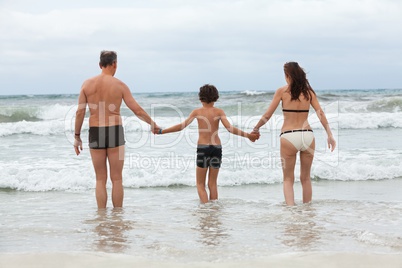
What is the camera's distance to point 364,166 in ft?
32.2

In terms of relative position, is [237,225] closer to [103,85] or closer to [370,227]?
[370,227]

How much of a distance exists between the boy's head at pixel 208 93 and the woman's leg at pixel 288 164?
102 cm

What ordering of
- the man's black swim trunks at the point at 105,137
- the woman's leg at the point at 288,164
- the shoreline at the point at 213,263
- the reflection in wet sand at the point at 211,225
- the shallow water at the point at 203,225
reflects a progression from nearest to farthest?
1. the shoreline at the point at 213,263
2. the shallow water at the point at 203,225
3. the reflection in wet sand at the point at 211,225
4. the man's black swim trunks at the point at 105,137
5. the woman's leg at the point at 288,164

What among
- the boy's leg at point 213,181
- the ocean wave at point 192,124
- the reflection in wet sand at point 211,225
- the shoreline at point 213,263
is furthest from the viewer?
the ocean wave at point 192,124

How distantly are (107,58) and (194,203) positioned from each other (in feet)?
7.75

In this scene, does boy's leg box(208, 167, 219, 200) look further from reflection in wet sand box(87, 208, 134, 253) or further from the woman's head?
the woman's head

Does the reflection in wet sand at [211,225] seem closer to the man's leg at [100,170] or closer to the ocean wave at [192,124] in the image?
the man's leg at [100,170]

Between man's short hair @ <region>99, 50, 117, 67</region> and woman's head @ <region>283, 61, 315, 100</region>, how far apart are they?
1.95m

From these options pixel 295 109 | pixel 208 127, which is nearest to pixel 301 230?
pixel 295 109

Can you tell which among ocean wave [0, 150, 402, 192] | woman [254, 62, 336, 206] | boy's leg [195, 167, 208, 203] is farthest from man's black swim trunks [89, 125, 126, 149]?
ocean wave [0, 150, 402, 192]

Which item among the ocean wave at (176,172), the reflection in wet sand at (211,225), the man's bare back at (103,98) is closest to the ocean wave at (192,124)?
the ocean wave at (176,172)

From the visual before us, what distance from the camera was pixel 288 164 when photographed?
6.20m

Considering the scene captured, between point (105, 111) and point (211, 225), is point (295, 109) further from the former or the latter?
point (105, 111)

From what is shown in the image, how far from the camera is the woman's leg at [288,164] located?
6086mm
